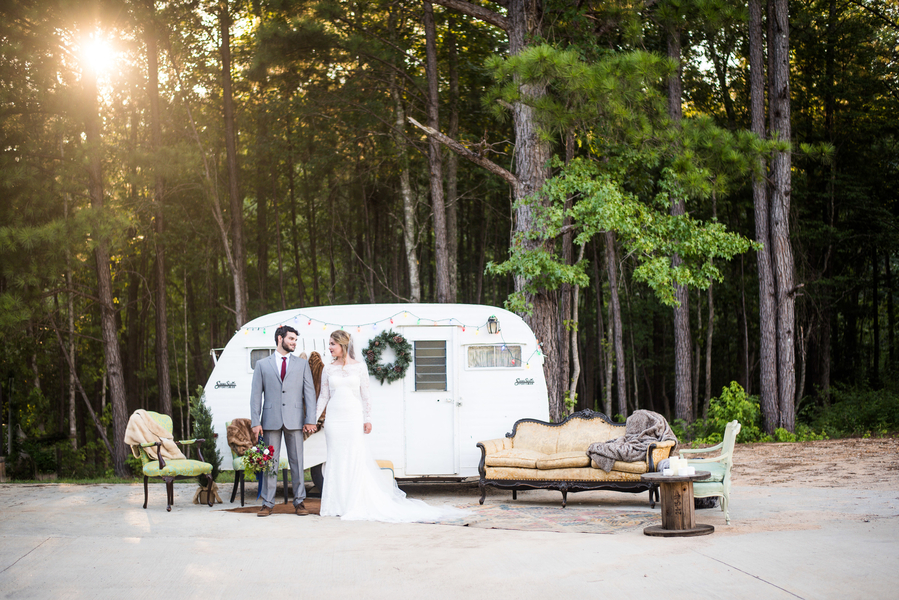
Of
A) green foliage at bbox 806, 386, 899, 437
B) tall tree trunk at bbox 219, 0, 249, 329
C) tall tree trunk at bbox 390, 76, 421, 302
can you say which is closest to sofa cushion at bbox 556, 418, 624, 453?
tall tree trunk at bbox 390, 76, 421, 302

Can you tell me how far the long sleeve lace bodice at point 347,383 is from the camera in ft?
25.8

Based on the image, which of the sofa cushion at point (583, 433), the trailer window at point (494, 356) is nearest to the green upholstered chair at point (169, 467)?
the trailer window at point (494, 356)

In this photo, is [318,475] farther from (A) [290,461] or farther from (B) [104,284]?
(B) [104,284]

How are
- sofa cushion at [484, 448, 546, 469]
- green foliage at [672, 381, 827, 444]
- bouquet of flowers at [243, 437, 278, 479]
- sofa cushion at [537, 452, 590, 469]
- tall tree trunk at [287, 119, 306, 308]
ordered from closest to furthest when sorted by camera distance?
bouquet of flowers at [243, 437, 278, 479]
sofa cushion at [537, 452, 590, 469]
sofa cushion at [484, 448, 546, 469]
green foliage at [672, 381, 827, 444]
tall tree trunk at [287, 119, 306, 308]

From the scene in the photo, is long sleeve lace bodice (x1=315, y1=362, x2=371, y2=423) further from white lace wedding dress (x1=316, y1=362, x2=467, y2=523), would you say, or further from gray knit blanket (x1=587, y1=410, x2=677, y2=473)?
gray knit blanket (x1=587, y1=410, x2=677, y2=473)

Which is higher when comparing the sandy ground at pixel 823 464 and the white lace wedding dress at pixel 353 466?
the white lace wedding dress at pixel 353 466

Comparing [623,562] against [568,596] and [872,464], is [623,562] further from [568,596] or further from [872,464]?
[872,464]

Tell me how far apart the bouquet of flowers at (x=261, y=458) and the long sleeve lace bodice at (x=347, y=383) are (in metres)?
0.58

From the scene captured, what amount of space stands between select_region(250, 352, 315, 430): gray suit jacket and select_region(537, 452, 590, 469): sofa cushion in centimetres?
253

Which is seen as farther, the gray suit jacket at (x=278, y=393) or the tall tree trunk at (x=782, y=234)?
the tall tree trunk at (x=782, y=234)

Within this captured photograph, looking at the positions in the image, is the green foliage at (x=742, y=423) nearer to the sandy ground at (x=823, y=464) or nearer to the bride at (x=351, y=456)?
the sandy ground at (x=823, y=464)

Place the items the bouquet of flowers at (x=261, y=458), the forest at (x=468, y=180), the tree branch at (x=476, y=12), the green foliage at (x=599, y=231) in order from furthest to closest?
the tree branch at (x=476, y=12), the forest at (x=468, y=180), the green foliage at (x=599, y=231), the bouquet of flowers at (x=261, y=458)

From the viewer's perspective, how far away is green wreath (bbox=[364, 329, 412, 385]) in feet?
30.0

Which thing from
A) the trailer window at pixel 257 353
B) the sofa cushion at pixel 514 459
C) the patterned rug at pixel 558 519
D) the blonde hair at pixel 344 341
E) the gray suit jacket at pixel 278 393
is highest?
the blonde hair at pixel 344 341
